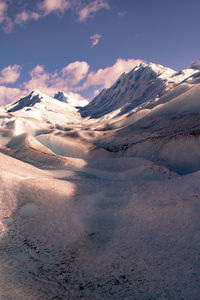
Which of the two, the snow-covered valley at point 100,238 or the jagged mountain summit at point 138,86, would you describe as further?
the jagged mountain summit at point 138,86

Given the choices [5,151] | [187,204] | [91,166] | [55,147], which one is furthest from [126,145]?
[187,204]

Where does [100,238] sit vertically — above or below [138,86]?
below

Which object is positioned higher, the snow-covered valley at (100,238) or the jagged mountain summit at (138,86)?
the jagged mountain summit at (138,86)

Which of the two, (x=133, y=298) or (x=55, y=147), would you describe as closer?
(x=133, y=298)

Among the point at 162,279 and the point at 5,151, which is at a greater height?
the point at 5,151

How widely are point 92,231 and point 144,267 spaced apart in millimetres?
2704

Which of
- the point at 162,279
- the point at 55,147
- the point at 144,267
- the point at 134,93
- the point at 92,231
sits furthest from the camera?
the point at 134,93

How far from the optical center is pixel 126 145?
24188 millimetres

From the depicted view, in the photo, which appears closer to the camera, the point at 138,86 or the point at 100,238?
the point at 100,238

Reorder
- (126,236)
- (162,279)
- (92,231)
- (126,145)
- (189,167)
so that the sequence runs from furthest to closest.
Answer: (126,145) → (189,167) → (92,231) → (126,236) → (162,279)

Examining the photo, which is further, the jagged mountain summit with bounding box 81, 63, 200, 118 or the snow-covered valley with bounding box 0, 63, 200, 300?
the jagged mountain summit with bounding box 81, 63, 200, 118

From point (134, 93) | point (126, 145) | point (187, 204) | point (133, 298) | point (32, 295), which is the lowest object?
point (133, 298)

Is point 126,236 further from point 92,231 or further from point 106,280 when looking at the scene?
point 106,280

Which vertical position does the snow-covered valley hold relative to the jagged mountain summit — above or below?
below
